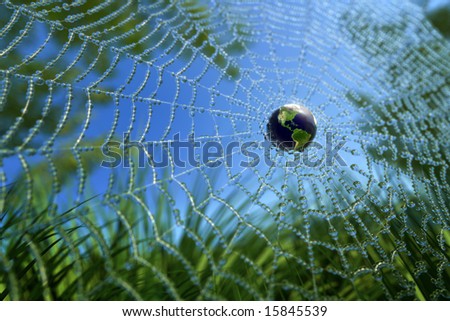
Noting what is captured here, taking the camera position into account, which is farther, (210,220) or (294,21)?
(294,21)

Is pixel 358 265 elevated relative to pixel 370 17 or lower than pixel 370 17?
lower

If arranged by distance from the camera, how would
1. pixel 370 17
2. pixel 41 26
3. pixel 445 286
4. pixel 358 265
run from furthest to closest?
1. pixel 370 17
2. pixel 41 26
3. pixel 358 265
4. pixel 445 286

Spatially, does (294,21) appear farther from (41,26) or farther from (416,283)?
(416,283)

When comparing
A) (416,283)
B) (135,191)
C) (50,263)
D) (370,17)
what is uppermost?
(370,17)

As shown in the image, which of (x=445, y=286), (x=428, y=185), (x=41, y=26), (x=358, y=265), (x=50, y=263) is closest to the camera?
(x=50, y=263)

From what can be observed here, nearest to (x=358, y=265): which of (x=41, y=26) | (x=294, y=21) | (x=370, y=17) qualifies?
(x=41, y=26)
